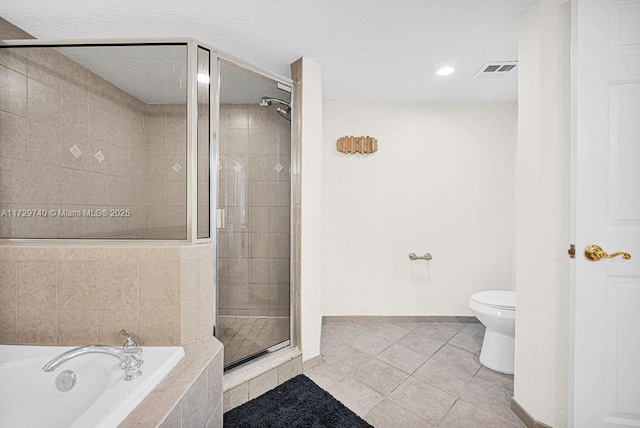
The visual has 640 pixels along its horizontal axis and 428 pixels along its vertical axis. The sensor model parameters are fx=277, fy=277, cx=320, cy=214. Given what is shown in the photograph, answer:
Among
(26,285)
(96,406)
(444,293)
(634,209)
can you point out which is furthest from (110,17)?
(444,293)

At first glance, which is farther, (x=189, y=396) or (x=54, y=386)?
(x=54, y=386)

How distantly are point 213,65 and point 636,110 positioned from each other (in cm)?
213

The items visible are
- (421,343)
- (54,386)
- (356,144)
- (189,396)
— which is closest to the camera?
(189,396)

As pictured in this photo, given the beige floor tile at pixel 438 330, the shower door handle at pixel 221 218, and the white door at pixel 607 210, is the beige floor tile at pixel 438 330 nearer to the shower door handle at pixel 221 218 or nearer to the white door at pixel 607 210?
the white door at pixel 607 210

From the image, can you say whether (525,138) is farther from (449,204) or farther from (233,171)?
(233,171)

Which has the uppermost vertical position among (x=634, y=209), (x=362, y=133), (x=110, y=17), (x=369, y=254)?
(x=110, y=17)

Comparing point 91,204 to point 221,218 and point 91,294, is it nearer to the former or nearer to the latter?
point 91,294

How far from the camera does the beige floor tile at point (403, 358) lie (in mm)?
2062

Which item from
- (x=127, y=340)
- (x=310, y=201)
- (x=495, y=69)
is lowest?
(x=127, y=340)

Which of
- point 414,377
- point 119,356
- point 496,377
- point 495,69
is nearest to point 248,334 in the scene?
point 119,356

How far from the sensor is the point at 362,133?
2.83 m

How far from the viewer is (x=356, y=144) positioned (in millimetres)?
2785

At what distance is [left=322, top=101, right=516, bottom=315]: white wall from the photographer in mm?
2816

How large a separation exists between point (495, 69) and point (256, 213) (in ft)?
7.09
